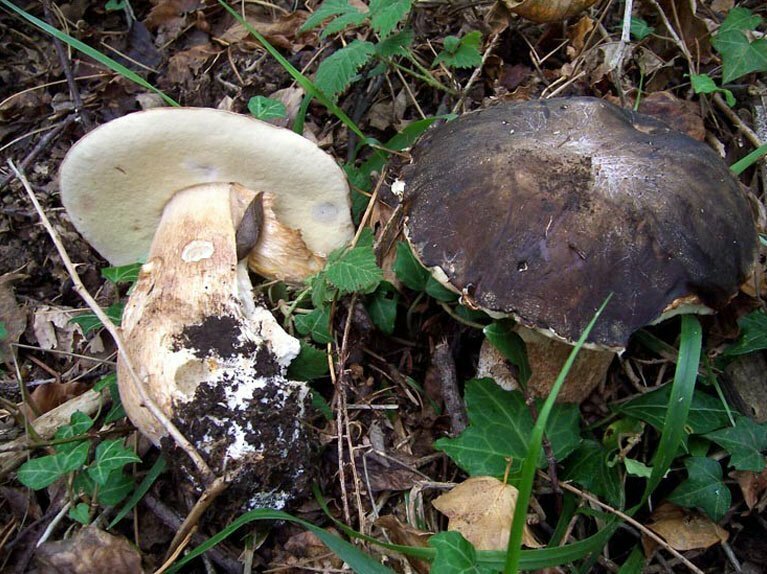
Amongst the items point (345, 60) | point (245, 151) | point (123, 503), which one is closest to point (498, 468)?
point (123, 503)

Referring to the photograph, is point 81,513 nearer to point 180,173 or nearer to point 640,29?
point 180,173

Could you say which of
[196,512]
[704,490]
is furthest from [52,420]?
[704,490]

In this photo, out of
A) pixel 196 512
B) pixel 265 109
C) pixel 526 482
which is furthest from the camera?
pixel 265 109

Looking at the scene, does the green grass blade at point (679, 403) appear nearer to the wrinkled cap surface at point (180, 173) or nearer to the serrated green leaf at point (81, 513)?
the wrinkled cap surface at point (180, 173)

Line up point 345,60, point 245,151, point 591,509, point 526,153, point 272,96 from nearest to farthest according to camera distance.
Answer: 1. point 526,153
2. point 591,509
3. point 245,151
4. point 345,60
5. point 272,96

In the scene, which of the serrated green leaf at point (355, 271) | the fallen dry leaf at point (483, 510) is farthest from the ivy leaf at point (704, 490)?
the serrated green leaf at point (355, 271)

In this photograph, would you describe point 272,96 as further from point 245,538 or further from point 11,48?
point 245,538

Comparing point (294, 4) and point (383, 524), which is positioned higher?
point (294, 4)

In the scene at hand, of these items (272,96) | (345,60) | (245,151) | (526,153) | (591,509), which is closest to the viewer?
(526,153)
